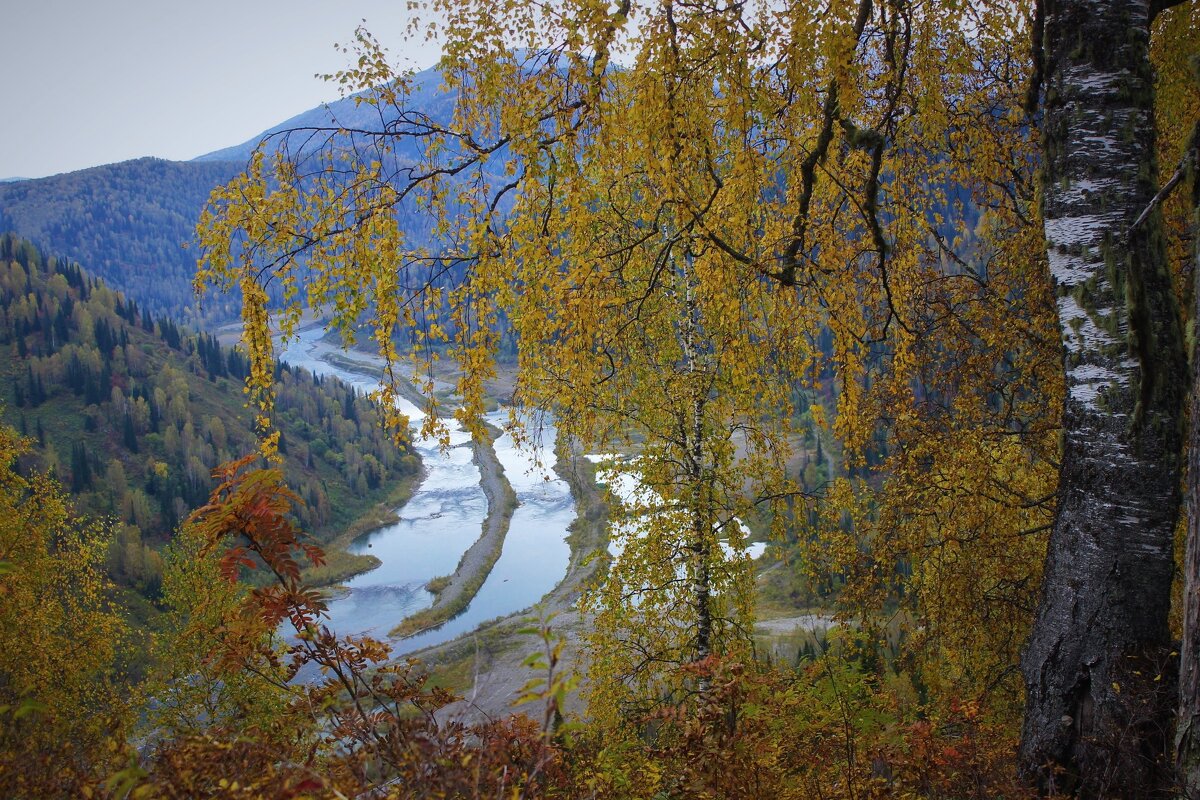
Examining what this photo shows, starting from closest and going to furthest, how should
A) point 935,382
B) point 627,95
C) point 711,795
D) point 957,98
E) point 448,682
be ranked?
point 711,795, point 627,95, point 957,98, point 935,382, point 448,682

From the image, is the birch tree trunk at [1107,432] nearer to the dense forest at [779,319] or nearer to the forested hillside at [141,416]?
the dense forest at [779,319]

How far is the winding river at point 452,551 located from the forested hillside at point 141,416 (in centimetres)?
767

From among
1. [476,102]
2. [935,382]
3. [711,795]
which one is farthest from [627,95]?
[935,382]

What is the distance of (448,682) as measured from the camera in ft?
115

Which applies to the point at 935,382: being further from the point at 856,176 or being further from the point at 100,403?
the point at 100,403

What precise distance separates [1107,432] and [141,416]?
321ft

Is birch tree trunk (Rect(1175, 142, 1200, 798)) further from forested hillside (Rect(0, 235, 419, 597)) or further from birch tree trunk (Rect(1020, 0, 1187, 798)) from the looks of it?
forested hillside (Rect(0, 235, 419, 597))

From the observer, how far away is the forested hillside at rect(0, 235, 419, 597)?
70188 millimetres

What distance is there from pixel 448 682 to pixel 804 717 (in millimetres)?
33552

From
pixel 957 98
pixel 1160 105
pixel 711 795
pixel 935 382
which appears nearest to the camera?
pixel 711 795

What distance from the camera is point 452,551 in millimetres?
57750

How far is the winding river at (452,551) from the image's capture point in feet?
148

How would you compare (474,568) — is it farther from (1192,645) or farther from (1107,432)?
(1192,645)

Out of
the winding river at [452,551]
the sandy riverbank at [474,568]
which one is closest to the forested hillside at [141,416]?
the winding river at [452,551]
